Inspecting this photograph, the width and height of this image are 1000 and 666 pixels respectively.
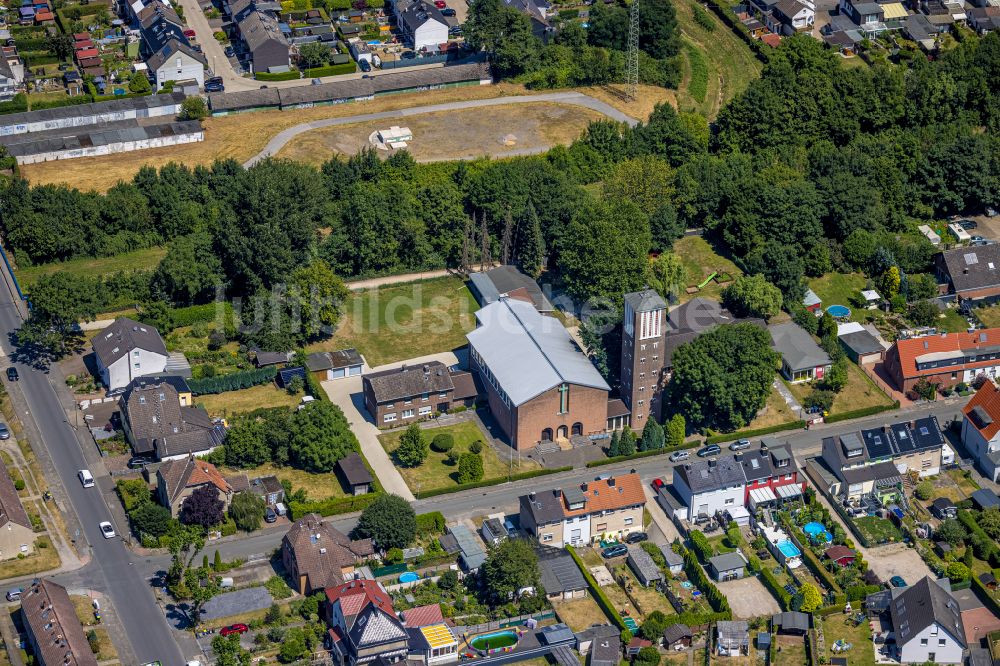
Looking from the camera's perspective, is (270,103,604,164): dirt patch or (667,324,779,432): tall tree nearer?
(667,324,779,432): tall tree

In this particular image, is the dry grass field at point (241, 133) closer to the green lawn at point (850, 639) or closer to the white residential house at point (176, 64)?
the white residential house at point (176, 64)

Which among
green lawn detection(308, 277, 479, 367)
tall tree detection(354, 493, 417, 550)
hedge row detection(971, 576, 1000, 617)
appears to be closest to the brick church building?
green lawn detection(308, 277, 479, 367)

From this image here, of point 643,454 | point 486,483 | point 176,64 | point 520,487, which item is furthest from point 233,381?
point 176,64

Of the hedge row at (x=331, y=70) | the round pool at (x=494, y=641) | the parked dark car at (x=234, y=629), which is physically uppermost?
the hedge row at (x=331, y=70)

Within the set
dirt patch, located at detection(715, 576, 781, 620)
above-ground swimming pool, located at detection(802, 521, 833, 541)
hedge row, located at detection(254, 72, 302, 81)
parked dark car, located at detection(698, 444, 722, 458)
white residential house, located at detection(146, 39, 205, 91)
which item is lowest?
above-ground swimming pool, located at detection(802, 521, 833, 541)

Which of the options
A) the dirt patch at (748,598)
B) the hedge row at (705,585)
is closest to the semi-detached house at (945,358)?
the dirt patch at (748,598)

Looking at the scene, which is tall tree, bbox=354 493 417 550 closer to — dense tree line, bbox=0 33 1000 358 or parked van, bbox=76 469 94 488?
parked van, bbox=76 469 94 488

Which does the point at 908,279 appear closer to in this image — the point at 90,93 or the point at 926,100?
the point at 926,100

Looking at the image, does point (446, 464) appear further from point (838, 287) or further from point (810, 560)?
point (838, 287)
